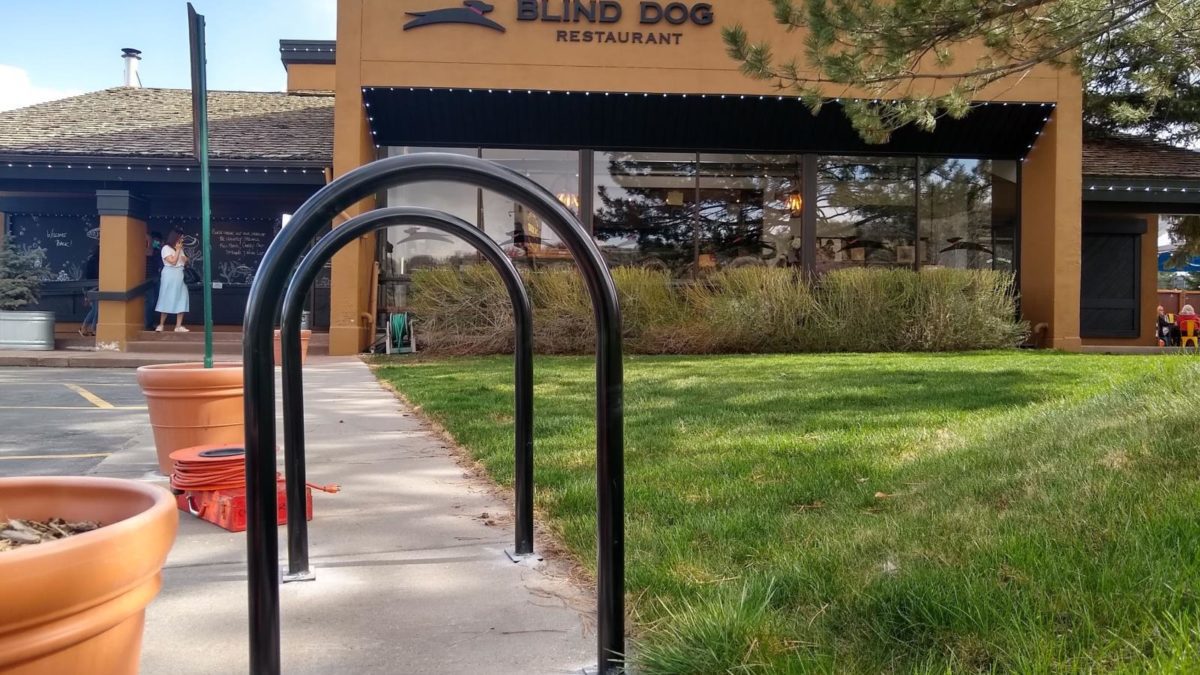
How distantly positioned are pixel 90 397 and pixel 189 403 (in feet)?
17.0

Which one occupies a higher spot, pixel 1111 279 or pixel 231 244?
pixel 231 244

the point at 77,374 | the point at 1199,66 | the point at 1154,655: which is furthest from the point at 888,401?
the point at 77,374

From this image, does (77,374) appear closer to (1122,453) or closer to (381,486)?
(381,486)

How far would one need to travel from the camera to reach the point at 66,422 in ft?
22.2

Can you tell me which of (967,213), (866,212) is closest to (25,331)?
(866,212)

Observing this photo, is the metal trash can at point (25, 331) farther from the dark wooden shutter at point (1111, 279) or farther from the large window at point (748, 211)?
the dark wooden shutter at point (1111, 279)

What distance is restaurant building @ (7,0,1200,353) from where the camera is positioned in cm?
1458

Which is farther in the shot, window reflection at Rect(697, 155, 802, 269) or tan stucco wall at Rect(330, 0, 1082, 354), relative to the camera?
window reflection at Rect(697, 155, 802, 269)

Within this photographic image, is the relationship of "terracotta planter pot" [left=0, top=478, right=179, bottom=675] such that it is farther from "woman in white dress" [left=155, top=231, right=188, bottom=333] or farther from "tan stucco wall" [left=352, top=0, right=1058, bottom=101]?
"woman in white dress" [left=155, top=231, right=188, bottom=333]

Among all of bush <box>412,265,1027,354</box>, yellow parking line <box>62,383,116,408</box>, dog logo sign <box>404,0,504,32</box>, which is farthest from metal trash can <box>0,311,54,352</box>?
dog logo sign <box>404,0,504,32</box>

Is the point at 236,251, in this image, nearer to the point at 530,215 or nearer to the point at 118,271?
the point at 118,271

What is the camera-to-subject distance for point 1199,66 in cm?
713

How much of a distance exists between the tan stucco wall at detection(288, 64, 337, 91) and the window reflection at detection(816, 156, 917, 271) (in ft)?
43.7

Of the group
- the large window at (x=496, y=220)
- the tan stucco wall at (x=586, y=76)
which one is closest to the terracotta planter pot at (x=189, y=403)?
the tan stucco wall at (x=586, y=76)
